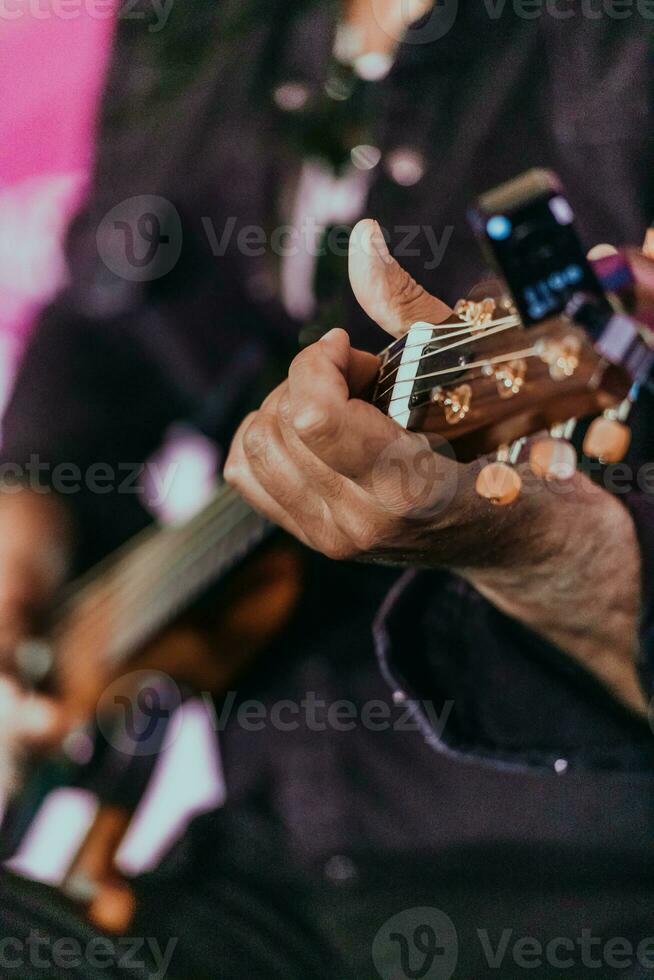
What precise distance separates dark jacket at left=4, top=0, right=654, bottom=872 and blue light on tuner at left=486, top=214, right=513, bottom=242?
1.07 ft

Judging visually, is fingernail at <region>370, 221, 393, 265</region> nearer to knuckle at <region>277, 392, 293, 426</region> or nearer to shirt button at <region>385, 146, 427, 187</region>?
knuckle at <region>277, 392, 293, 426</region>

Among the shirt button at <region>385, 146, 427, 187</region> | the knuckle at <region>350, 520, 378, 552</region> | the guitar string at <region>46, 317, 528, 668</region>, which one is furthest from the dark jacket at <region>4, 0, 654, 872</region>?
the knuckle at <region>350, 520, 378, 552</region>

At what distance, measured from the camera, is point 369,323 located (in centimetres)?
84

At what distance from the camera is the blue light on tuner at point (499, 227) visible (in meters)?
0.33

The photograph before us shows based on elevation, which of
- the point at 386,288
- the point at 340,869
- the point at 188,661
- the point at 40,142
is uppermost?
the point at 40,142

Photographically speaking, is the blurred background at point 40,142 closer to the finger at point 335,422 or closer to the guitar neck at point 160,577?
the guitar neck at point 160,577

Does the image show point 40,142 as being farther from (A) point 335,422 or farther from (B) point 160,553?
(A) point 335,422

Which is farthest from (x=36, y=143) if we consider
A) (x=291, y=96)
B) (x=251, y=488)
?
(x=251, y=488)

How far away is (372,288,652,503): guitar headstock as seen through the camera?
36 cm

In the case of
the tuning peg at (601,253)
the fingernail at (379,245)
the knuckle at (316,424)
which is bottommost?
the knuckle at (316,424)

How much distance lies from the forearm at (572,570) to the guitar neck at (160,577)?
0.26 m

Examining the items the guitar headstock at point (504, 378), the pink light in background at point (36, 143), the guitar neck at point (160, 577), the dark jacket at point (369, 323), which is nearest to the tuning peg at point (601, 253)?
the guitar headstock at point (504, 378)

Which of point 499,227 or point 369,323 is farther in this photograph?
point 369,323

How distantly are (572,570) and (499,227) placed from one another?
0.32 meters
